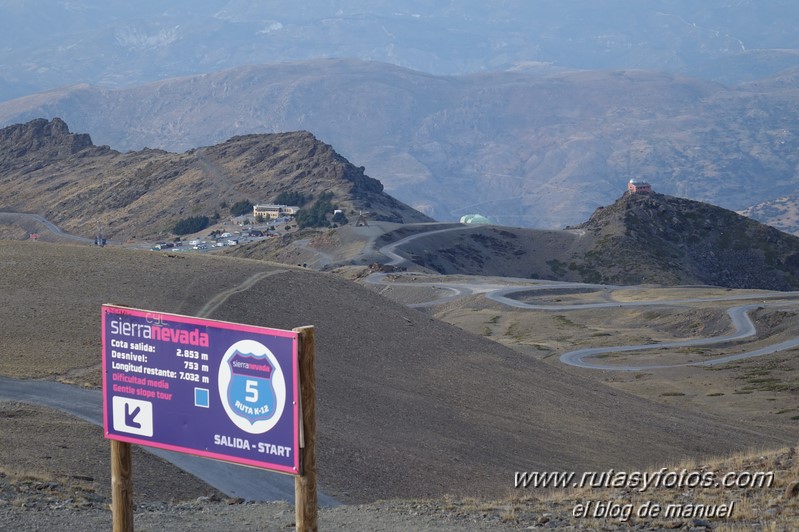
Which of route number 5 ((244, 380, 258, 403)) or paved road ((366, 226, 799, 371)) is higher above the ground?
route number 5 ((244, 380, 258, 403))

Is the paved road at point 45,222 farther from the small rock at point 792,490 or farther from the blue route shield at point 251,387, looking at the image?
the blue route shield at point 251,387

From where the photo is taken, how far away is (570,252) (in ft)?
465

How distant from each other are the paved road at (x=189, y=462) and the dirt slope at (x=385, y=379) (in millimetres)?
1265

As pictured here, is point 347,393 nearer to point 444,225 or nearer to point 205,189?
point 444,225

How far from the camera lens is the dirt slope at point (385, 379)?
29.8m

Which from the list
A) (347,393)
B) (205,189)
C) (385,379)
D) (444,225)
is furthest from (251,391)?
(205,189)

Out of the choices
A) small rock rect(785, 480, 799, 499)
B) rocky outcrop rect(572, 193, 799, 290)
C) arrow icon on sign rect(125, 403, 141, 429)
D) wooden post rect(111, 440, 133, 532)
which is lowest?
rocky outcrop rect(572, 193, 799, 290)

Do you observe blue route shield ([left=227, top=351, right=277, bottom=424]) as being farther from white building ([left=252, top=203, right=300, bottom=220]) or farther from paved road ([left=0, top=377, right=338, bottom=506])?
white building ([left=252, top=203, right=300, bottom=220])

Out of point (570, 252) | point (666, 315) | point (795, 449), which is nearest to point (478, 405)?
point (795, 449)

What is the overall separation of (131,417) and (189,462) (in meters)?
11.3

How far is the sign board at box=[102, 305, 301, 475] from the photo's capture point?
13562 mm

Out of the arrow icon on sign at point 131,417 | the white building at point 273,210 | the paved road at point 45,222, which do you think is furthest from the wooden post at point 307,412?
the paved road at point 45,222

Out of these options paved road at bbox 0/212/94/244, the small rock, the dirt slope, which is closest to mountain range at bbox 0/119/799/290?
paved road at bbox 0/212/94/244

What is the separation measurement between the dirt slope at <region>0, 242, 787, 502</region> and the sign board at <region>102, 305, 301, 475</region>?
1184cm
